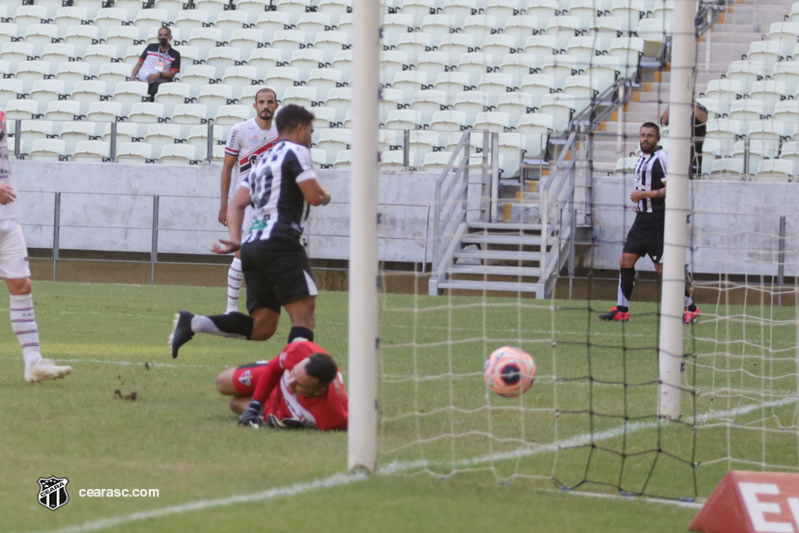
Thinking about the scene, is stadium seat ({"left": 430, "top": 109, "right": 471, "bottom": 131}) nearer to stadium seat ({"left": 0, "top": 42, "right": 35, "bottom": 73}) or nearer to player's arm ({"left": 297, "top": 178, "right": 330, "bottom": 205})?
stadium seat ({"left": 0, "top": 42, "right": 35, "bottom": 73})

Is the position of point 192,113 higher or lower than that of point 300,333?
higher

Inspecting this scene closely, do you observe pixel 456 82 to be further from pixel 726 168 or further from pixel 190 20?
pixel 190 20

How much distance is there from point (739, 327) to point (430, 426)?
22.3 ft

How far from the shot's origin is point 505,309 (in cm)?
1324

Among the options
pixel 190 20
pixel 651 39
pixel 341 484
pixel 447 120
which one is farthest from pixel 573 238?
pixel 341 484

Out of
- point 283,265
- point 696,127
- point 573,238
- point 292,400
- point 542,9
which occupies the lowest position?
point 292,400

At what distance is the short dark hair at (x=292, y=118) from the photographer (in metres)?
6.15

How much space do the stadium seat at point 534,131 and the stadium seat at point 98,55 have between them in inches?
322

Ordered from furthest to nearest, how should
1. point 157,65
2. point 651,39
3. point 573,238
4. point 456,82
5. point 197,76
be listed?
1. point 197,76
2. point 157,65
3. point 651,39
4. point 456,82
5. point 573,238

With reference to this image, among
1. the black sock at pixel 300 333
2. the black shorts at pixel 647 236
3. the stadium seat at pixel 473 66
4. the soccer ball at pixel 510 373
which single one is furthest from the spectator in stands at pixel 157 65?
the soccer ball at pixel 510 373

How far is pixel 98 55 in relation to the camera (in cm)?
2000

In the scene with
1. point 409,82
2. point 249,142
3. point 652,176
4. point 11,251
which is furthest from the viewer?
point 409,82

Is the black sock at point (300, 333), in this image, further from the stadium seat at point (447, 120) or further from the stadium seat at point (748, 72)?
the stadium seat at point (748, 72)

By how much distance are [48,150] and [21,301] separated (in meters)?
11.9
